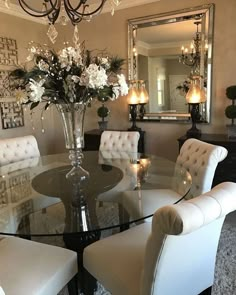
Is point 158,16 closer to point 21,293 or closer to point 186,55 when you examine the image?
point 186,55

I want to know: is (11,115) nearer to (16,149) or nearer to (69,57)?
(16,149)

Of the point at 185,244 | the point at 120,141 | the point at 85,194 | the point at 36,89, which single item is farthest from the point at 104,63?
the point at 185,244

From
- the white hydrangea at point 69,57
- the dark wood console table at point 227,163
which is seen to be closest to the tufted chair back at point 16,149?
the white hydrangea at point 69,57

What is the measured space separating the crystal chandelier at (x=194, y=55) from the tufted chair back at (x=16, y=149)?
2342mm

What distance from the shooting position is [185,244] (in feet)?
3.94

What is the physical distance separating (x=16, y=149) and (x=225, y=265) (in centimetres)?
243

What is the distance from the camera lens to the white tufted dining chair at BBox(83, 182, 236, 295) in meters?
0.98

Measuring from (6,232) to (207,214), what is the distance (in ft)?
3.74

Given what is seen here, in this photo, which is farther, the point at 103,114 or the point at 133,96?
the point at 103,114

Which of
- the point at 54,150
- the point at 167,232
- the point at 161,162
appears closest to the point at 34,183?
the point at 161,162

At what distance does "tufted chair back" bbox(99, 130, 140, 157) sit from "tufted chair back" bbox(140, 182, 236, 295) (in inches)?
75.4

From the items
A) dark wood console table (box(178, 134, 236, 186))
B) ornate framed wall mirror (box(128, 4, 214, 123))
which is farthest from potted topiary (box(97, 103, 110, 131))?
dark wood console table (box(178, 134, 236, 186))

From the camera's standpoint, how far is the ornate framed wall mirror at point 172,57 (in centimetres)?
349

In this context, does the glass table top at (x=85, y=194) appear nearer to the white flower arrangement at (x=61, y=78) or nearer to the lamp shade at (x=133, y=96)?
the white flower arrangement at (x=61, y=78)
